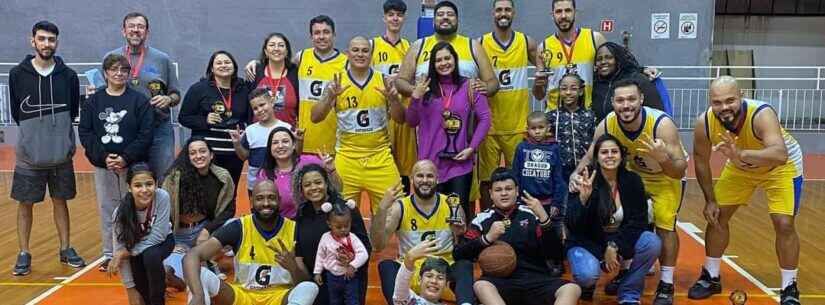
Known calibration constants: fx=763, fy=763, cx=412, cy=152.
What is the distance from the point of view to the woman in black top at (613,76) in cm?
562

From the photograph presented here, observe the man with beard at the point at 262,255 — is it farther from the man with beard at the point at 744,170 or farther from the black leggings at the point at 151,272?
the man with beard at the point at 744,170

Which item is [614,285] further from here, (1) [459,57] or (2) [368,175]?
(1) [459,57]

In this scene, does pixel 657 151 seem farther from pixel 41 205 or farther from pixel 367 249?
pixel 41 205

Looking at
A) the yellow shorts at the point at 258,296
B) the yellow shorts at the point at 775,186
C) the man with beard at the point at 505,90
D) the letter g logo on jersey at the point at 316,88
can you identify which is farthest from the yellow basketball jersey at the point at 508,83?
the yellow shorts at the point at 258,296

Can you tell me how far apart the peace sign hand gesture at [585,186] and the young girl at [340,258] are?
1.40 metres

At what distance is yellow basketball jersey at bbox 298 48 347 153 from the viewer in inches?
230

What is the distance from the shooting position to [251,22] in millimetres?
14281

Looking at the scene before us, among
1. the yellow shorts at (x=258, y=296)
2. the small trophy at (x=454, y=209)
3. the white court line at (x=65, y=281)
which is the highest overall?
the small trophy at (x=454, y=209)

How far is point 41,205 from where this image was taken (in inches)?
324

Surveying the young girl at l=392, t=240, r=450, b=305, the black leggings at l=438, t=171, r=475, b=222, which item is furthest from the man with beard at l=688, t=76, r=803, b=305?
the young girl at l=392, t=240, r=450, b=305

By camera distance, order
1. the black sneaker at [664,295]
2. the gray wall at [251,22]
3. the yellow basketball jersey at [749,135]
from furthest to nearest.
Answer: the gray wall at [251,22] → the black sneaker at [664,295] → the yellow basketball jersey at [749,135]

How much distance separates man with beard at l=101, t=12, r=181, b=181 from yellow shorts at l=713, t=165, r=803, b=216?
414 cm

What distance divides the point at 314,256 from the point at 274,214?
1.18 feet

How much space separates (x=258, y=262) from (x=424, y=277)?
101 centimetres
